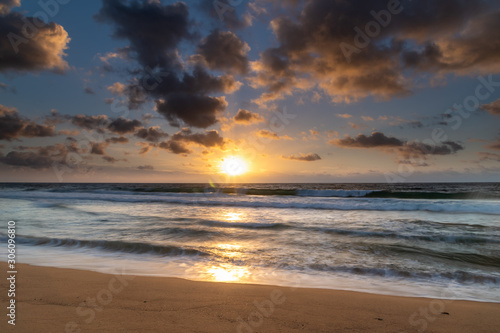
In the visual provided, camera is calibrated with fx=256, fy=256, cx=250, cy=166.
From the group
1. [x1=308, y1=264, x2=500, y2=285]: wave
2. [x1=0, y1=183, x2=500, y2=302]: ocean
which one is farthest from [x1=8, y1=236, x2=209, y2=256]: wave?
[x1=308, y1=264, x2=500, y2=285]: wave

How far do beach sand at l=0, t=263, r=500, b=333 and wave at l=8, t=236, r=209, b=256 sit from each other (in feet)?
9.02

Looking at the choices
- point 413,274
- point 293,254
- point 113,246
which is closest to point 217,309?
point 293,254

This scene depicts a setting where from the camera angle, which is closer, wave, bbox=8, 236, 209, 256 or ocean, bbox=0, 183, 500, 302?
ocean, bbox=0, 183, 500, 302

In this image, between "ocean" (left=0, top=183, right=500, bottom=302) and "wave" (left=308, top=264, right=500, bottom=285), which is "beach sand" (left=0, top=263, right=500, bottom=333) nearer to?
"ocean" (left=0, top=183, right=500, bottom=302)

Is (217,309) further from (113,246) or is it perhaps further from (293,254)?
(113,246)

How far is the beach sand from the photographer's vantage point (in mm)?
3030

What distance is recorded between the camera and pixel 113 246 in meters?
7.92

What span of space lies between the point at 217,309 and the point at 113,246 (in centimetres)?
585

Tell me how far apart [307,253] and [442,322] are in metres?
4.06

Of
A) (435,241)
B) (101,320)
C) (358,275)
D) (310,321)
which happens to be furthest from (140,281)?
(435,241)

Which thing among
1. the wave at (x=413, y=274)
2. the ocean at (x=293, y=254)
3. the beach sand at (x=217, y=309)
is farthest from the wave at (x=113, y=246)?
the wave at (x=413, y=274)

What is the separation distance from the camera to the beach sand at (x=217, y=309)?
3.03 metres

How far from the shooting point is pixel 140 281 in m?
4.69

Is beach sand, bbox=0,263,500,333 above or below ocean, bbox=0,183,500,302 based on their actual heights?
above
